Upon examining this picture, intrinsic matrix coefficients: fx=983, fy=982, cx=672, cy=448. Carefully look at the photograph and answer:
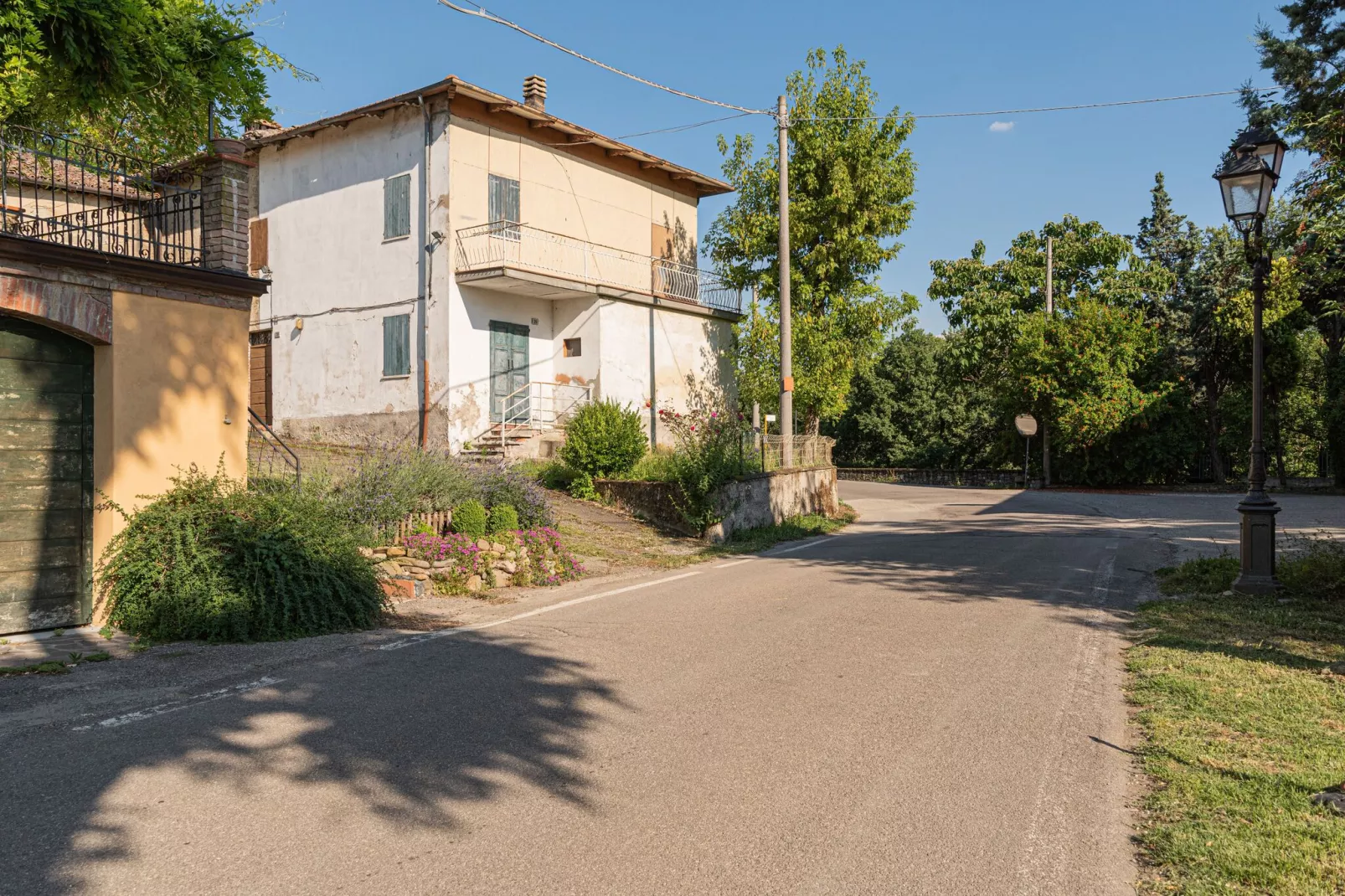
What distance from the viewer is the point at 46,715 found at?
5.79m

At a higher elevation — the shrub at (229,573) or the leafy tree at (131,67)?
the leafy tree at (131,67)

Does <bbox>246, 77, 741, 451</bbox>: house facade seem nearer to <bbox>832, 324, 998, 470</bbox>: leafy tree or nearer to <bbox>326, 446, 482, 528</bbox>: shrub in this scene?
<bbox>326, 446, 482, 528</bbox>: shrub

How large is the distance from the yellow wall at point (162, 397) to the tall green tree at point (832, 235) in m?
18.7

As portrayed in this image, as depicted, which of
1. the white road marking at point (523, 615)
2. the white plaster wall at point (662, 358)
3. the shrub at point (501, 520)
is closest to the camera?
the white road marking at point (523, 615)

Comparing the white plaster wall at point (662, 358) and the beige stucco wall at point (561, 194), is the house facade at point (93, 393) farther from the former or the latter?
the white plaster wall at point (662, 358)

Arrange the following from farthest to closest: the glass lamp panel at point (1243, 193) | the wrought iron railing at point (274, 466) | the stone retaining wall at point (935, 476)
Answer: the stone retaining wall at point (935, 476) → the wrought iron railing at point (274, 466) → the glass lamp panel at point (1243, 193)

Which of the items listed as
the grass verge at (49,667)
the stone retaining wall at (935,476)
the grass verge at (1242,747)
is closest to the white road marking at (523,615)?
the grass verge at (49,667)

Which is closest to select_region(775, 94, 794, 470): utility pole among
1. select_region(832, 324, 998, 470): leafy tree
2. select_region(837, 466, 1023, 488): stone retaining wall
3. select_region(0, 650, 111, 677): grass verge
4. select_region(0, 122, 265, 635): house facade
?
select_region(0, 122, 265, 635): house facade

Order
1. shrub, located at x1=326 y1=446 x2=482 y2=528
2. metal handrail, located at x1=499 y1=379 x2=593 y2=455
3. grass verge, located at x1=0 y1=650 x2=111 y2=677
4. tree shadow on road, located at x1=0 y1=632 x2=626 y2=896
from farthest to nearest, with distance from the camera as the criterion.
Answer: metal handrail, located at x1=499 y1=379 x2=593 y2=455, shrub, located at x1=326 y1=446 x2=482 y2=528, grass verge, located at x1=0 y1=650 x2=111 y2=677, tree shadow on road, located at x1=0 y1=632 x2=626 y2=896

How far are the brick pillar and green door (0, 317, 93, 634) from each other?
1807mm

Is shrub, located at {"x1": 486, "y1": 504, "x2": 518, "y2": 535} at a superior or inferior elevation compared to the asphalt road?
superior

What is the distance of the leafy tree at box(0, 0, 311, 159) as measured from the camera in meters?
13.1

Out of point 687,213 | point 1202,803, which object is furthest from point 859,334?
point 1202,803

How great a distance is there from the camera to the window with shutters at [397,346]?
2214cm
